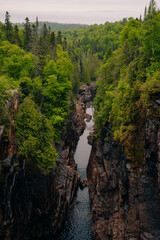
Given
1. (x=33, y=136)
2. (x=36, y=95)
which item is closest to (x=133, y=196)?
(x=33, y=136)

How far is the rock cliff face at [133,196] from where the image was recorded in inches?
835

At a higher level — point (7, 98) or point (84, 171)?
point (7, 98)

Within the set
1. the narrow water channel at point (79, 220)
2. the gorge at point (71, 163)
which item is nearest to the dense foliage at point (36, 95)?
the gorge at point (71, 163)

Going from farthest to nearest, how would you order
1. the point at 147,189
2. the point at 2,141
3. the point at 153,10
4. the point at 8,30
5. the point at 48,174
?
the point at 8,30
the point at 153,10
the point at 48,174
the point at 147,189
the point at 2,141

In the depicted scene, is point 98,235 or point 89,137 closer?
point 98,235

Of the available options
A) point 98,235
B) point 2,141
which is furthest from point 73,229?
point 2,141

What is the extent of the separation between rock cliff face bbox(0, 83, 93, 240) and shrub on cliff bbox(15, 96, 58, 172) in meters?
0.95

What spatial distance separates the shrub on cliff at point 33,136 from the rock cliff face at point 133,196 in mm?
9283

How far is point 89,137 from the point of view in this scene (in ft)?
184

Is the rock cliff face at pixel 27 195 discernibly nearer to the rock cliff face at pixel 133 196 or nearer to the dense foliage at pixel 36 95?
the dense foliage at pixel 36 95

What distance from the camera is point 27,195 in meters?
25.0

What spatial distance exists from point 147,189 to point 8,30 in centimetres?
5664

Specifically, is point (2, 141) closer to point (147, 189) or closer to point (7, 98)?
point (7, 98)

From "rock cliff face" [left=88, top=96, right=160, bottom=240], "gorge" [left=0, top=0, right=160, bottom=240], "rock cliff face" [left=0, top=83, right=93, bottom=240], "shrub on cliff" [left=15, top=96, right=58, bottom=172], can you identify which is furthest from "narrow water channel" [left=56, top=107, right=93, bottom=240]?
"shrub on cliff" [left=15, top=96, right=58, bottom=172]
